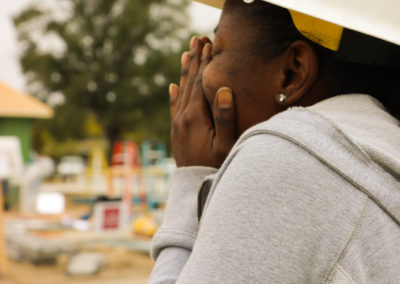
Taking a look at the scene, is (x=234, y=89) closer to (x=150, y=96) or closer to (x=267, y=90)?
(x=267, y=90)

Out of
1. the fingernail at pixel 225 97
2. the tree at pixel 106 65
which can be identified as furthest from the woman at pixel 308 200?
the tree at pixel 106 65

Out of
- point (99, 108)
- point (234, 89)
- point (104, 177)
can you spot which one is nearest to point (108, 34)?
point (99, 108)

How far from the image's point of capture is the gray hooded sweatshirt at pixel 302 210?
675 mm

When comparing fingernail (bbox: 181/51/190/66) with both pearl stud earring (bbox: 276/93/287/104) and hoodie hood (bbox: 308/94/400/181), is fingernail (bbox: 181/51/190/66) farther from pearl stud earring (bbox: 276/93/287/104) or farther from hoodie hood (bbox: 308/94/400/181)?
hoodie hood (bbox: 308/94/400/181)

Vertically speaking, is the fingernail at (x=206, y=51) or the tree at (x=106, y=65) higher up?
the fingernail at (x=206, y=51)

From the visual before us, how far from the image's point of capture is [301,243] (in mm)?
676

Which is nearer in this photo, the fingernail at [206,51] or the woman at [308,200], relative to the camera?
the woman at [308,200]

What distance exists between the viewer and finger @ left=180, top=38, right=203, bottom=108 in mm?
1185

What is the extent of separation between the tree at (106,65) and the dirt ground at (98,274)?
2394cm

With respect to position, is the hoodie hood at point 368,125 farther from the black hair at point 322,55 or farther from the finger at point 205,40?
the finger at point 205,40

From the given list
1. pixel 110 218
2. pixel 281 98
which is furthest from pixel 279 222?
pixel 110 218

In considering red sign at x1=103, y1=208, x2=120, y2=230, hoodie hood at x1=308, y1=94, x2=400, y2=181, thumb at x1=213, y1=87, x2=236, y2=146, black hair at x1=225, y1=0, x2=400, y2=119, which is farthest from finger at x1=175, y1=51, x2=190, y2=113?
red sign at x1=103, y1=208, x2=120, y2=230

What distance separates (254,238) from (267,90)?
38 centimetres

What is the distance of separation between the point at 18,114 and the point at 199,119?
59.2 feet
